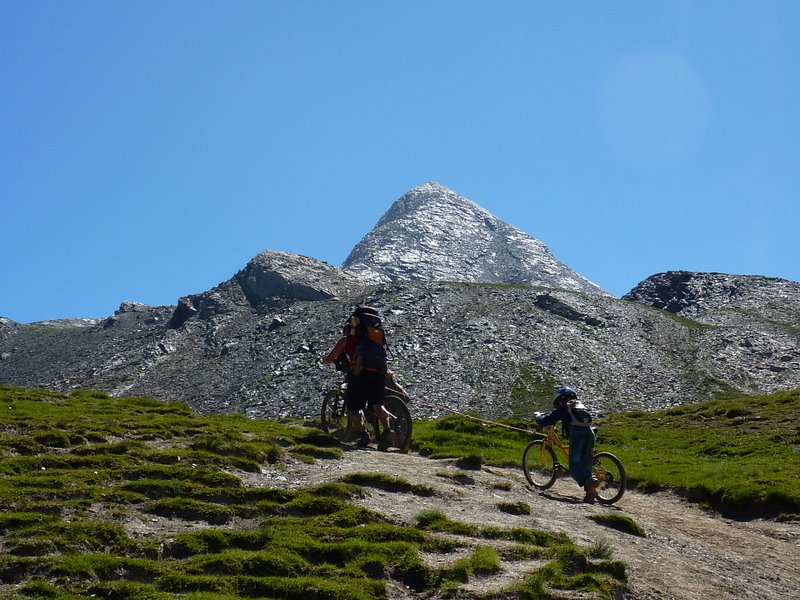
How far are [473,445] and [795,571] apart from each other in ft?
51.4

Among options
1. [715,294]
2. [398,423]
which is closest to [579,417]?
[398,423]

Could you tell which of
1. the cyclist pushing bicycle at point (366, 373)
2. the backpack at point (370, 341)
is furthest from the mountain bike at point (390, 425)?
the backpack at point (370, 341)

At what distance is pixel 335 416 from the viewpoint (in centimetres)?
2677

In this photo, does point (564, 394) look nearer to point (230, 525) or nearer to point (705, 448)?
point (230, 525)

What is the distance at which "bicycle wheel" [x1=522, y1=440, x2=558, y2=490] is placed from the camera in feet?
73.4

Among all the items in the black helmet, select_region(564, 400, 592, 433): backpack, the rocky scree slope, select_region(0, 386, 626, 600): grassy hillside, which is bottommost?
select_region(0, 386, 626, 600): grassy hillside

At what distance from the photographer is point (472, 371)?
360 feet

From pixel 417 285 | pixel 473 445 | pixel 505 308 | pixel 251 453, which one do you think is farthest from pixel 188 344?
pixel 251 453

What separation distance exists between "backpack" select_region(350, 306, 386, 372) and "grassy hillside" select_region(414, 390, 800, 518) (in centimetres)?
363

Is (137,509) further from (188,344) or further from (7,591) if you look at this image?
(188,344)

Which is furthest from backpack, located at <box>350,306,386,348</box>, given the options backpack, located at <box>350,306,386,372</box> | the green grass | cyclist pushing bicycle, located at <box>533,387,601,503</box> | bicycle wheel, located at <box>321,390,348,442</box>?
cyclist pushing bicycle, located at <box>533,387,601,503</box>

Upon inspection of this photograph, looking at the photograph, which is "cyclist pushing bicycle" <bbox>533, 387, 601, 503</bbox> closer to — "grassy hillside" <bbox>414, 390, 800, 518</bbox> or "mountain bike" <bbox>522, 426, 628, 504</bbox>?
"mountain bike" <bbox>522, 426, 628, 504</bbox>

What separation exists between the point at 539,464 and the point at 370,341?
5651 mm

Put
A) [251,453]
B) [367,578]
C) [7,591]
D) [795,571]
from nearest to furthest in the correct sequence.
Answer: [7,591]
[367,578]
[795,571]
[251,453]
